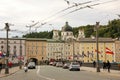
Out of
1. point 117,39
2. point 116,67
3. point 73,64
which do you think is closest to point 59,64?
point 73,64

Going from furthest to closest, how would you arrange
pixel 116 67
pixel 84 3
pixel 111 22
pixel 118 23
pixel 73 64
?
pixel 111 22 → pixel 118 23 → pixel 73 64 → pixel 116 67 → pixel 84 3

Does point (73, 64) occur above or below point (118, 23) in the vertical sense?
below

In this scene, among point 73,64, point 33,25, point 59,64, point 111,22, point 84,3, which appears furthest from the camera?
point 111,22

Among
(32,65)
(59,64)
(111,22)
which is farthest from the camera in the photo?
(111,22)

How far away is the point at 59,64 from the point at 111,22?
70533 millimetres

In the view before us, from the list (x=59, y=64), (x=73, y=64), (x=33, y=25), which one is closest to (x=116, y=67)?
(x=73, y=64)

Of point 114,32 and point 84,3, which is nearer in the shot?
point 84,3

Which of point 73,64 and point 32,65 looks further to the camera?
point 32,65

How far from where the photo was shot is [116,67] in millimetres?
62125

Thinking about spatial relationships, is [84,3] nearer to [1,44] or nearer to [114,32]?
[114,32]

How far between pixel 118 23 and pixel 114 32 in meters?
17.6

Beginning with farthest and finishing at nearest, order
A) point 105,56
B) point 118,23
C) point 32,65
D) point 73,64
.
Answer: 1. point 105,56
2. point 118,23
3. point 32,65
4. point 73,64

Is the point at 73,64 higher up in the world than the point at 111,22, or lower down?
lower down

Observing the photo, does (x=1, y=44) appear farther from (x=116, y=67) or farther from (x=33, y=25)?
(x=33, y=25)
